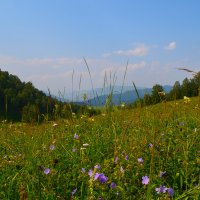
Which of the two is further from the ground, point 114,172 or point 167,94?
point 167,94

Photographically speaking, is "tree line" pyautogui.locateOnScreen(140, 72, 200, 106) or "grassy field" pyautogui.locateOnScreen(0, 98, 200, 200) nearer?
"grassy field" pyautogui.locateOnScreen(0, 98, 200, 200)

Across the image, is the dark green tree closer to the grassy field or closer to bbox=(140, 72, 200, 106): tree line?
bbox=(140, 72, 200, 106): tree line

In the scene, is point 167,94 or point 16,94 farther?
point 16,94

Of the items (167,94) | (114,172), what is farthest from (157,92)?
(114,172)

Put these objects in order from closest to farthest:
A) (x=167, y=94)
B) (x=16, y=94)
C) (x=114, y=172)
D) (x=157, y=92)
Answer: (x=114, y=172), (x=157, y=92), (x=167, y=94), (x=16, y=94)

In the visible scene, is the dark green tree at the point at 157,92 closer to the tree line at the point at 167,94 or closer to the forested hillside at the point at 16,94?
the tree line at the point at 167,94

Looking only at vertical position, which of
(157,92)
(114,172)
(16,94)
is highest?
(16,94)

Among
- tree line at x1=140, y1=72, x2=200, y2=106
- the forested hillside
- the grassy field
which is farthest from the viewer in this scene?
the forested hillside

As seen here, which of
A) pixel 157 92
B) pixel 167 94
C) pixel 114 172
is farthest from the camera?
pixel 167 94

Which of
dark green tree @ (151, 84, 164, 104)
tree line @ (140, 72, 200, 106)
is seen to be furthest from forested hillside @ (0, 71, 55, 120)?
dark green tree @ (151, 84, 164, 104)

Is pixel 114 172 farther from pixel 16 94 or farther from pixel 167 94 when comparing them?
pixel 16 94

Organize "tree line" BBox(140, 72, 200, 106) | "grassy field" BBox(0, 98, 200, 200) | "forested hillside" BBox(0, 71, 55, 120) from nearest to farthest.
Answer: "grassy field" BBox(0, 98, 200, 200), "tree line" BBox(140, 72, 200, 106), "forested hillside" BBox(0, 71, 55, 120)

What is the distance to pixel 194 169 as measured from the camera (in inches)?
132

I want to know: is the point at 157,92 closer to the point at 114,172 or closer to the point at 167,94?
the point at 167,94
